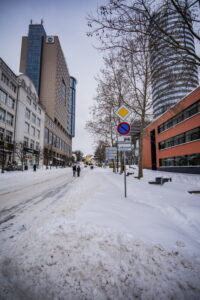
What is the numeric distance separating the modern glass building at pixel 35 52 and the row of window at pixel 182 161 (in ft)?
226

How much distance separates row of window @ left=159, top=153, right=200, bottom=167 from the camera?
1933cm

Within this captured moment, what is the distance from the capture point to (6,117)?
3356cm

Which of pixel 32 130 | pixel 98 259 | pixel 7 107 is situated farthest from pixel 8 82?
pixel 98 259

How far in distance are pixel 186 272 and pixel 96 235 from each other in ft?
4.35

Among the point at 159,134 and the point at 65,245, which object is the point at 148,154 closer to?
the point at 159,134

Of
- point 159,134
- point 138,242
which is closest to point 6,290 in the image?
point 138,242

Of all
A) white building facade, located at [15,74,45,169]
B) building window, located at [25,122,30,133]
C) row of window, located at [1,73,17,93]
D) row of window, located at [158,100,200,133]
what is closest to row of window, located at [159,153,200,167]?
row of window, located at [158,100,200,133]

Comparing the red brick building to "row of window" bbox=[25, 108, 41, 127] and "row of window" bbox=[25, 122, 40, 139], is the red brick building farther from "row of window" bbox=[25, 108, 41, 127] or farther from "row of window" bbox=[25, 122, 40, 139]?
"row of window" bbox=[25, 108, 41, 127]

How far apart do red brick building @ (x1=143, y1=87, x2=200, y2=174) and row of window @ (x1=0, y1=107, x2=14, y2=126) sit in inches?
1303

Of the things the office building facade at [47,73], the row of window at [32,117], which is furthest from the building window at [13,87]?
the office building facade at [47,73]

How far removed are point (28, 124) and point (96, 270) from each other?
47666mm

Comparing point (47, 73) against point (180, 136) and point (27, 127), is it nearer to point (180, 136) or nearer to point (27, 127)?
point (27, 127)

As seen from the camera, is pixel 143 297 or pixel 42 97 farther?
pixel 42 97

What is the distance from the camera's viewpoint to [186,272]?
164 centimetres
